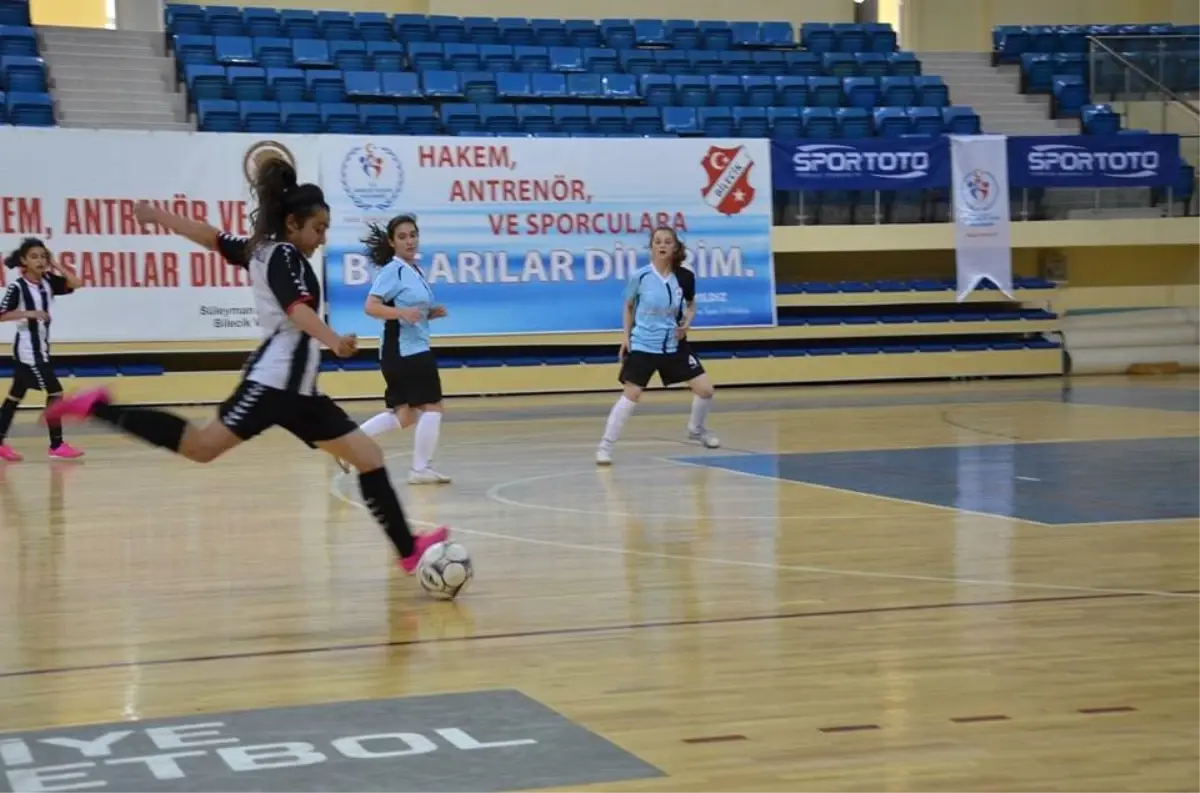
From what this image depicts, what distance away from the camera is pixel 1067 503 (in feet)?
28.8

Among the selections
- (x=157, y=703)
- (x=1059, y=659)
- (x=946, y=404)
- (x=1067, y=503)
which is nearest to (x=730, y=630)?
(x=1059, y=659)

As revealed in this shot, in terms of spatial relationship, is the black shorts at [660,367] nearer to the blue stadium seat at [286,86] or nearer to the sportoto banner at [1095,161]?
the blue stadium seat at [286,86]

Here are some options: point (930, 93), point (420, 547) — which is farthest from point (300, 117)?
point (420, 547)

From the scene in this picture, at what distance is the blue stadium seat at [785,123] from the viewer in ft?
70.1

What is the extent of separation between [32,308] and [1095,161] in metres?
14.7

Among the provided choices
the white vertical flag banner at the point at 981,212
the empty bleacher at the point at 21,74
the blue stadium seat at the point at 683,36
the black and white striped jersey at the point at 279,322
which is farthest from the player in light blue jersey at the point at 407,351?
the blue stadium seat at the point at 683,36

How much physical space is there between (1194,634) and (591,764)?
8.11 feet

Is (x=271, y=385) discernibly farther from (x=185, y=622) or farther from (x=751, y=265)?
(x=751, y=265)

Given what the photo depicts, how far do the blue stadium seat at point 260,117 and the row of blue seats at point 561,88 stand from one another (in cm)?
65

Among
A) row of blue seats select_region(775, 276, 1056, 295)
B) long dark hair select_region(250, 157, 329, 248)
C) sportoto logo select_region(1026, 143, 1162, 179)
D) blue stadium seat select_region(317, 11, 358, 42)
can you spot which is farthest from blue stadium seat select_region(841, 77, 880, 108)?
long dark hair select_region(250, 157, 329, 248)

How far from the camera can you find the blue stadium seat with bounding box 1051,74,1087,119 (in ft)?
78.0

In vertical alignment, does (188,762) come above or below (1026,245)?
below

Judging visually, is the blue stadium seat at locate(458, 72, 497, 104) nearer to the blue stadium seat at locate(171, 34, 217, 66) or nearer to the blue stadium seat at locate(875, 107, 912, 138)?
the blue stadium seat at locate(171, 34, 217, 66)

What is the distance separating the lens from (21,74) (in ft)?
61.6
